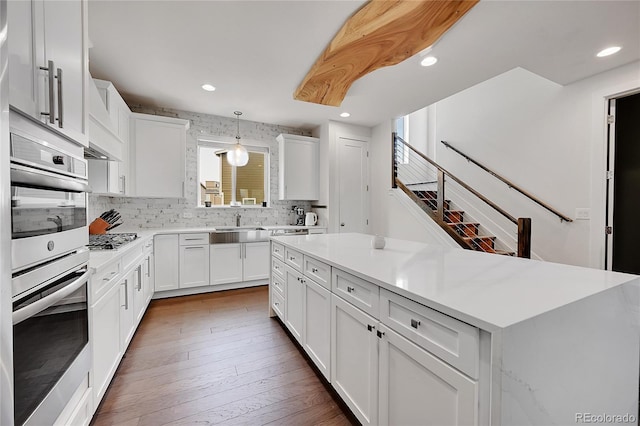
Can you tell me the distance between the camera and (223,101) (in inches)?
142

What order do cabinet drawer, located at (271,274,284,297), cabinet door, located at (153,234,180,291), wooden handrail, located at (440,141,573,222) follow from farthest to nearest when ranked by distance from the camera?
1. cabinet door, located at (153,234,180,291)
2. wooden handrail, located at (440,141,573,222)
3. cabinet drawer, located at (271,274,284,297)

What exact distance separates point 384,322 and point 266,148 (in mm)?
4143

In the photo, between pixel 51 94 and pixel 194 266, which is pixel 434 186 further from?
pixel 51 94

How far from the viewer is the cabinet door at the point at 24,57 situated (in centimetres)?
74

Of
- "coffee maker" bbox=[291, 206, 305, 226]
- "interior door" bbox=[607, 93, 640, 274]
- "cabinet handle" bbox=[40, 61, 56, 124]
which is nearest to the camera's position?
"cabinet handle" bbox=[40, 61, 56, 124]

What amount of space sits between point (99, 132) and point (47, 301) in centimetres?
175

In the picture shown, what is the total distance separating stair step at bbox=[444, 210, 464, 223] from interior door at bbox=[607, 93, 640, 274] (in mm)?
1765

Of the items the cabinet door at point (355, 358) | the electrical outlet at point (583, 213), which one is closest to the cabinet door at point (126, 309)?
the cabinet door at point (355, 358)

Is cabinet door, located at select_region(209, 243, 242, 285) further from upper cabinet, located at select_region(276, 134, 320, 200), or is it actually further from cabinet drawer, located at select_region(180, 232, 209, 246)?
upper cabinet, located at select_region(276, 134, 320, 200)

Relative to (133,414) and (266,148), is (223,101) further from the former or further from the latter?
(133,414)

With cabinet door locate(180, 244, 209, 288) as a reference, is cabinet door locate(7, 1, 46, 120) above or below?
above

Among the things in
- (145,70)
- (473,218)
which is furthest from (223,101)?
(473,218)

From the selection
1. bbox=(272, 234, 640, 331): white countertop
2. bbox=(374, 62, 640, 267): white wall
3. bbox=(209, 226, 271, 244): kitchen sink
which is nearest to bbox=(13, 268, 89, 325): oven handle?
bbox=(272, 234, 640, 331): white countertop

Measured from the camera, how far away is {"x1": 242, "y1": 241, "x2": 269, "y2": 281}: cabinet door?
393 centimetres
